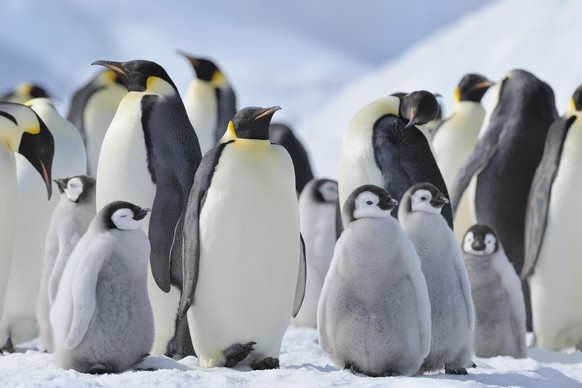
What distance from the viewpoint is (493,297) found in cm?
644

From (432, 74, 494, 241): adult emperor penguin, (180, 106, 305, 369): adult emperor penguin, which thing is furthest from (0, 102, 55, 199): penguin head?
(432, 74, 494, 241): adult emperor penguin

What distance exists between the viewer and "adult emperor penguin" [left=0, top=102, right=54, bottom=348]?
593 cm

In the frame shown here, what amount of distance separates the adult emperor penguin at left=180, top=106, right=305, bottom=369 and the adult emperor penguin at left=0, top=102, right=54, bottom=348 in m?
1.26

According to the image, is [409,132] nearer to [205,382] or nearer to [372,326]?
[372,326]

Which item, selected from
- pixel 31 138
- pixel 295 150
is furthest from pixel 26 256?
pixel 295 150

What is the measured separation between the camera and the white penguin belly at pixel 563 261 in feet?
24.1

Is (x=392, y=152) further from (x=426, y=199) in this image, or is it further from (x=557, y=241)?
(x=557, y=241)

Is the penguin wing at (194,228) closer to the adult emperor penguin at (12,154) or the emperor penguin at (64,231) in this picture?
the emperor penguin at (64,231)

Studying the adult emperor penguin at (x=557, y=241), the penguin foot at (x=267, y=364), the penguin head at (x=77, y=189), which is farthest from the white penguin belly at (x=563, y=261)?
the penguin head at (x=77, y=189)

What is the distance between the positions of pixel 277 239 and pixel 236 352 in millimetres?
566

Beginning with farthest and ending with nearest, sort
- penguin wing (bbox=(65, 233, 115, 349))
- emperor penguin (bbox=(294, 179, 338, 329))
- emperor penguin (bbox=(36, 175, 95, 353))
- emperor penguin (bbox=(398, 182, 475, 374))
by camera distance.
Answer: emperor penguin (bbox=(294, 179, 338, 329)), emperor penguin (bbox=(36, 175, 95, 353)), emperor penguin (bbox=(398, 182, 475, 374)), penguin wing (bbox=(65, 233, 115, 349))

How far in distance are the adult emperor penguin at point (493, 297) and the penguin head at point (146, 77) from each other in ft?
6.60

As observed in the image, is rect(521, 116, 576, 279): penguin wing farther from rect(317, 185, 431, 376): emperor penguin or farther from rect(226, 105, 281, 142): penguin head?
rect(317, 185, 431, 376): emperor penguin

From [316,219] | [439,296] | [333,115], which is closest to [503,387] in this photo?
[439,296]
